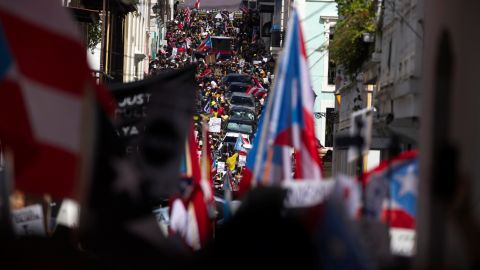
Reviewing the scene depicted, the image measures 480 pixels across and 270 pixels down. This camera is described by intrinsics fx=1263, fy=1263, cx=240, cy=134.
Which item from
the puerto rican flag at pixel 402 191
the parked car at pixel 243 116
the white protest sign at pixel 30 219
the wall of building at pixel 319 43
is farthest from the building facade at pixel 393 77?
the parked car at pixel 243 116

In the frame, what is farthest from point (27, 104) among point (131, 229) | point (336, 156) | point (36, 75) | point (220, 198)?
point (336, 156)

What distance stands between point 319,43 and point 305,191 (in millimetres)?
37577

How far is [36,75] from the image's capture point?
8.27 meters

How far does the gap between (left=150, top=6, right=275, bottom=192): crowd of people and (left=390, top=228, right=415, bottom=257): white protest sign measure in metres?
29.0

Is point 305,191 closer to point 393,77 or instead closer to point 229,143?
point 393,77

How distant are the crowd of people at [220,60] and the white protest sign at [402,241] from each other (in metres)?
29.0

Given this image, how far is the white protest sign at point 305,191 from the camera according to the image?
33.3 feet

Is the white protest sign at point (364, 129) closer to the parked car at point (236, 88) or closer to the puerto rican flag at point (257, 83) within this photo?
the puerto rican flag at point (257, 83)

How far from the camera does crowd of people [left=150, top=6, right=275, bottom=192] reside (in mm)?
51044

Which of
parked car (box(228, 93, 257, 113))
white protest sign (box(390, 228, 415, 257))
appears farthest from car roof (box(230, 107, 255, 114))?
white protest sign (box(390, 228, 415, 257))

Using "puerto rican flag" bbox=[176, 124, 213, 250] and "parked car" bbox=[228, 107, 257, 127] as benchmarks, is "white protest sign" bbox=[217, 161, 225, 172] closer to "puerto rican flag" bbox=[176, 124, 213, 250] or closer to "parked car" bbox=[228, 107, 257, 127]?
"parked car" bbox=[228, 107, 257, 127]

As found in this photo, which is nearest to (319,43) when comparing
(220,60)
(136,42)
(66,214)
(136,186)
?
(136,42)

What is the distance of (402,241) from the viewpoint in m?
10.7

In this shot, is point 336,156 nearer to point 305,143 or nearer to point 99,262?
point 305,143
